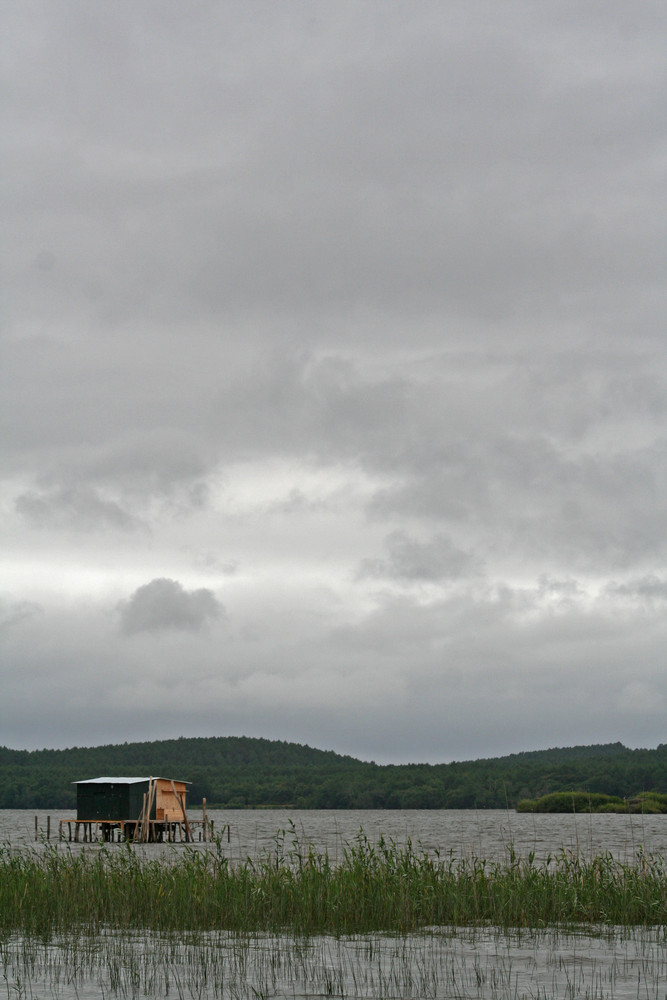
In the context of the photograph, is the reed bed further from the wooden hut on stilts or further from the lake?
the wooden hut on stilts

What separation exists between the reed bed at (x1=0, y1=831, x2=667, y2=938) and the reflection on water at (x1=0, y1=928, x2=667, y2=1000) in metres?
0.55

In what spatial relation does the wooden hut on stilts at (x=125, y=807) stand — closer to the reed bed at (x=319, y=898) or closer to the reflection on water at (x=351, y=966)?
the reed bed at (x=319, y=898)

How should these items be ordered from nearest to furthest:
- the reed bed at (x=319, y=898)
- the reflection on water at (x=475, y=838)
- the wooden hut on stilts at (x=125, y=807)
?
→ the reed bed at (x=319, y=898) → the reflection on water at (x=475, y=838) → the wooden hut on stilts at (x=125, y=807)

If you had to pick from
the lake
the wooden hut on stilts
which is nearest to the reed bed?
the lake

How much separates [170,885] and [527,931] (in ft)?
19.2

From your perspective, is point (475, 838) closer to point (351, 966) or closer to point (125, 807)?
point (125, 807)

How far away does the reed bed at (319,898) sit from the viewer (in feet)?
54.7

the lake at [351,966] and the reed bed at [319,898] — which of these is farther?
the reed bed at [319,898]

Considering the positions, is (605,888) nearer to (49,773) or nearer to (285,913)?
(285,913)

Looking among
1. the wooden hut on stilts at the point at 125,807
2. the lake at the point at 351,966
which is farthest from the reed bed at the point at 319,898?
the wooden hut on stilts at the point at 125,807

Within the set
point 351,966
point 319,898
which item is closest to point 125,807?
point 319,898

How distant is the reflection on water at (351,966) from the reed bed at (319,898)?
0.55 metres

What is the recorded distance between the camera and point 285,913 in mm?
17062

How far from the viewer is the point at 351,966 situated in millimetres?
13977
